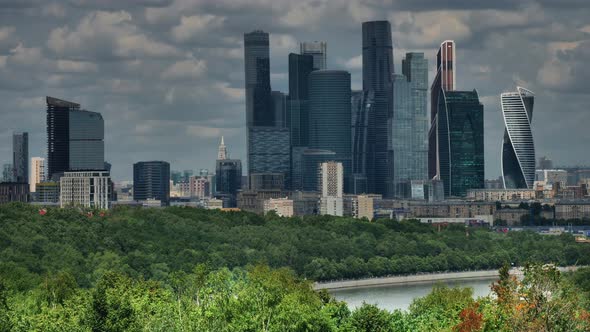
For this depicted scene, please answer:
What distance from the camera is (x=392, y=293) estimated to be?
108 meters

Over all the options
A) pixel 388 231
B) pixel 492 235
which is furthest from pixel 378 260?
pixel 492 235

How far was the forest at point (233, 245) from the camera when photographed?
3836 inches

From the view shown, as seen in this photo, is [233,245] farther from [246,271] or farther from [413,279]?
[246,271]

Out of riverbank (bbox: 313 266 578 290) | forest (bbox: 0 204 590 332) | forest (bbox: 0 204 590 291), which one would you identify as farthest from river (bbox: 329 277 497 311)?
forest (bbox: 0 204 590 291)

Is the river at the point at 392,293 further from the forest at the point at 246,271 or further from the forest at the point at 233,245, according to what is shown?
the forest at the point at 233,245

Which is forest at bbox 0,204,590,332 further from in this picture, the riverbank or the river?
the river

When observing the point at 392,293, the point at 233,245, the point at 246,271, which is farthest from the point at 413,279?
the point at 246,271

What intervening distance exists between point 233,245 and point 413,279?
15926mm

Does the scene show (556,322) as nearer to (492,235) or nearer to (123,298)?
(123,298)

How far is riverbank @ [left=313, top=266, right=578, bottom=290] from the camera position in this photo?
384 ft

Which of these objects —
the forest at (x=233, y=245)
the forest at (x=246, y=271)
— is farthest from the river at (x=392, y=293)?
the forest at (x=233, y=245)

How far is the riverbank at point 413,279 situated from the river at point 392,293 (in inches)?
69.1

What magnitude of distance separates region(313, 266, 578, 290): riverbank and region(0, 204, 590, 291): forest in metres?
1.28

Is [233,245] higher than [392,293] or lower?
higher
